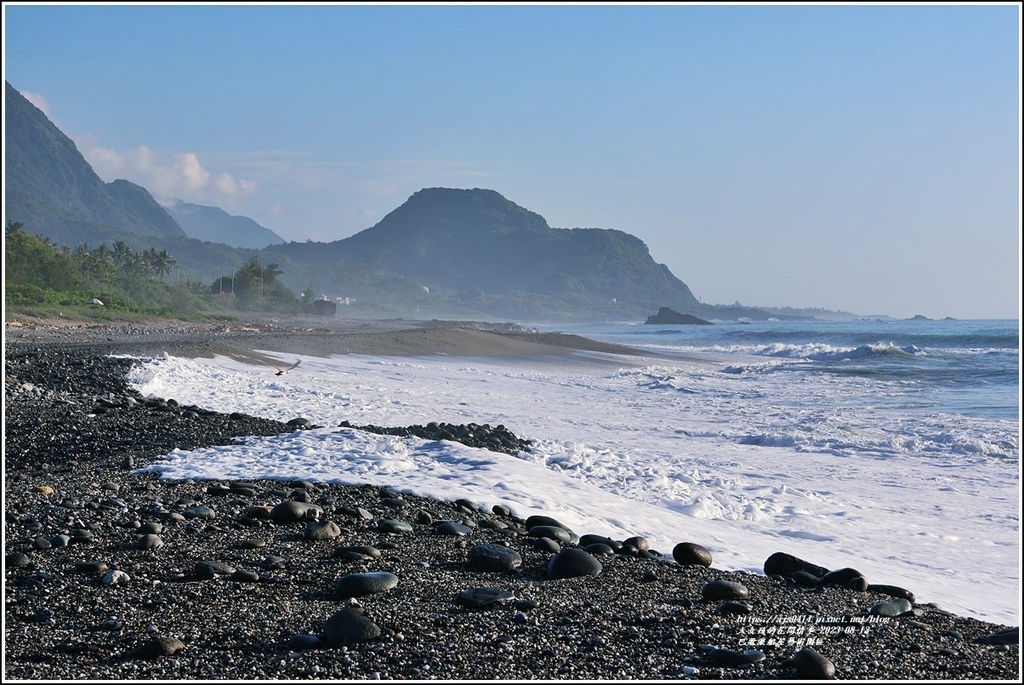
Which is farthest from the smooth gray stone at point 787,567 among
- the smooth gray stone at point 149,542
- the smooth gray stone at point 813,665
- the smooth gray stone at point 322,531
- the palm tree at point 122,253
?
the palm tree at point 122,253

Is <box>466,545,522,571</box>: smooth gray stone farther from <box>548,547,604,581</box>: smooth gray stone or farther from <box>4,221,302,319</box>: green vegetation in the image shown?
<box>4,221,302,319</box>: green vegetation

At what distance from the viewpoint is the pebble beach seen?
3.15 meters

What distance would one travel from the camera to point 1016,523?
7.43 m

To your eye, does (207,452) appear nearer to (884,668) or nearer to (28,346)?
(884,668)

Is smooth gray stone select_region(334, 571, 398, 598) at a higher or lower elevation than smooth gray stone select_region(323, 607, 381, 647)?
lower

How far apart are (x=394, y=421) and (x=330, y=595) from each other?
320 inches

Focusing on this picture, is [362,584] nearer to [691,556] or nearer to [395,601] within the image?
[395,601]

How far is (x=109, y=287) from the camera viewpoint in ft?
214

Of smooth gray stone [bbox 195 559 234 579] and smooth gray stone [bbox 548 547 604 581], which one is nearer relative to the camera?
smooth gray stone [bbox 195 559 234 579]

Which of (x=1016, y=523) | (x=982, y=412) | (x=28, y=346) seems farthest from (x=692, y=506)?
(x=28, y=346)

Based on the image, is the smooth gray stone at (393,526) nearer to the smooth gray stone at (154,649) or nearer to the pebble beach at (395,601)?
the pebble beach at (395,601)

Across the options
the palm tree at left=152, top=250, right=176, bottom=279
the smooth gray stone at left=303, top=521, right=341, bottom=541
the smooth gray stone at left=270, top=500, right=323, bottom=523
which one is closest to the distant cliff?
the palm tree at left=152, top=250, right=176, bottom=279

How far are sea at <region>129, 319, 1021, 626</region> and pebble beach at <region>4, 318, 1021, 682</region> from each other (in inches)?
24.2

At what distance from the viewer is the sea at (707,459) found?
6.33 metres
